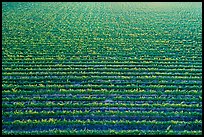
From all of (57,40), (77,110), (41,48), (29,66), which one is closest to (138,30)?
(57,40)

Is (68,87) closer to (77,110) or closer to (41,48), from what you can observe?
(77,110)

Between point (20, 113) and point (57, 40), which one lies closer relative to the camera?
point (20, 113)

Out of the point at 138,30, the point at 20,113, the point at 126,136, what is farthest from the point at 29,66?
the point at 138,30

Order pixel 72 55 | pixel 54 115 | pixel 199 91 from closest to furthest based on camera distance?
pixel 54 115
pixel 199 91
pixel 72 55

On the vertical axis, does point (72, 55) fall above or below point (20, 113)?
above

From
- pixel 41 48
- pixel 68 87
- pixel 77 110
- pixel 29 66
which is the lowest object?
pixel 77 110

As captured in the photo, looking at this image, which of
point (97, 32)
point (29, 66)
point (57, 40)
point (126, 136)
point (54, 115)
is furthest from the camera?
point (97, 32)

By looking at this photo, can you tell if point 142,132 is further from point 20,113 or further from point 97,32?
point 97,32
